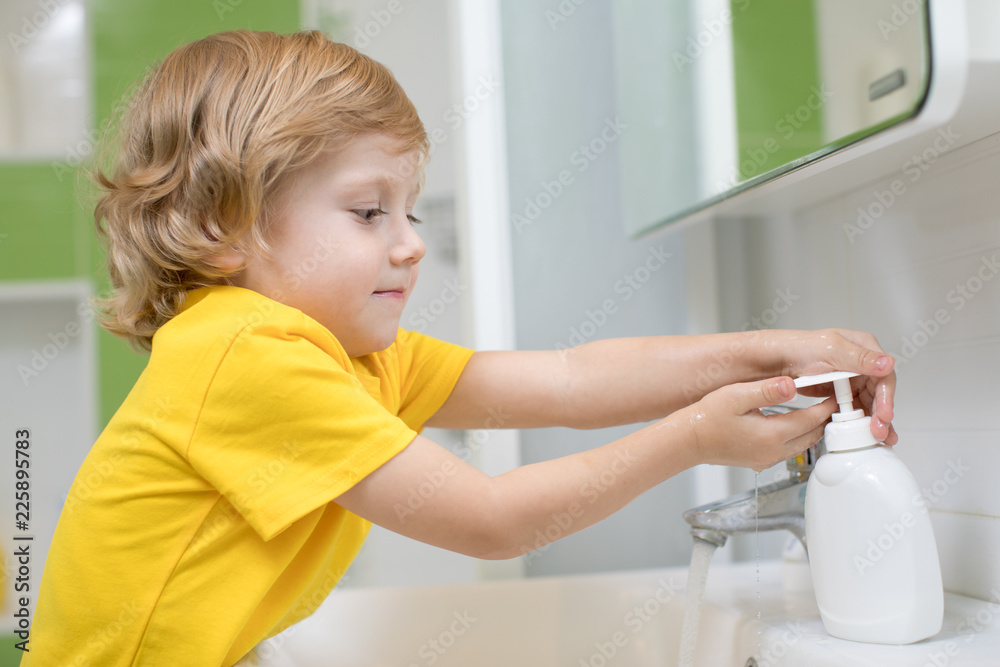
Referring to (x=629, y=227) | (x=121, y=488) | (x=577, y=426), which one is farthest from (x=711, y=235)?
(x=121, y=488)

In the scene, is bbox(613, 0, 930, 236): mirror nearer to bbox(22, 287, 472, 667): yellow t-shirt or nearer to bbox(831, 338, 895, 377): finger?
bbox(831, 338, 895, 377): finger

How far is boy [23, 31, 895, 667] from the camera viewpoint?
0.54 metres

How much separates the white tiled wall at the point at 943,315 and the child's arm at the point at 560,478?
169 mm

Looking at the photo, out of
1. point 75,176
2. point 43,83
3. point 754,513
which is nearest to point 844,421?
point 754,513

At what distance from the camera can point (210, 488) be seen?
576mm

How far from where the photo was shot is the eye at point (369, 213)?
61cm

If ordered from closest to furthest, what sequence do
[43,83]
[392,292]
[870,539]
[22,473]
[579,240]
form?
[870,539]
[392,292]
[579,240]
[22,473]
[43,83]

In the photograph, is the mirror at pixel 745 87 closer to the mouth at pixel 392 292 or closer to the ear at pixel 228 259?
the mouth at pixel 392 292

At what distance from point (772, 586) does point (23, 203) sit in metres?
1.42

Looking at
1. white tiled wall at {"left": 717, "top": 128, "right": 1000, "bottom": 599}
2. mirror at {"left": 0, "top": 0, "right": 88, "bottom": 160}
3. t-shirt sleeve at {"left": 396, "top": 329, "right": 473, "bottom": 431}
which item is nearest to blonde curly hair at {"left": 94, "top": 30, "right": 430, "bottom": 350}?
t-shirt sleeve at {"left": 396, "top": 329, "right": 473, "bottom": 431}

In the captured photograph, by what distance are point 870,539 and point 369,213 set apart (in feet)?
1.40

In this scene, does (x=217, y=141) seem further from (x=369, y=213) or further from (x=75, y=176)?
(x=75, y=176)

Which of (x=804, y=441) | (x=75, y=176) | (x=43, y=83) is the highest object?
(x=43, y=83)

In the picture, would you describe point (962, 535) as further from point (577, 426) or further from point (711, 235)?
point (711, 235)
